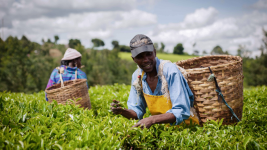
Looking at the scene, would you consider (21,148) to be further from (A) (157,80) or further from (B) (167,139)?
(A) (157,80)

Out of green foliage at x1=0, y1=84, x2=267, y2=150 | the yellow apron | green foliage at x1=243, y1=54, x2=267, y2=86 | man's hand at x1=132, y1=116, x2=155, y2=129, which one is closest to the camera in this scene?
green foliage at x1=0, y1=84, x2=267, y2=150

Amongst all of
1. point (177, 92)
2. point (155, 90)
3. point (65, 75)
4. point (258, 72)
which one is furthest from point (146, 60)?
point (258, 72)

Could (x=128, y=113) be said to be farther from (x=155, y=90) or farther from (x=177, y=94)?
(x=177, y=94)

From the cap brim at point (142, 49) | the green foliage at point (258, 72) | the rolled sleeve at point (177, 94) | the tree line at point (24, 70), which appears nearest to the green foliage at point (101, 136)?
the rolled sleeve at point (177, 94)

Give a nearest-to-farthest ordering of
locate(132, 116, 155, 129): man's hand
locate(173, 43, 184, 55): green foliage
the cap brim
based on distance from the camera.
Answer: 1. locate(132, 116, 155, 129): man's hand
2. the cap brim
3. locate(173, 43, 184, 55): green foliage

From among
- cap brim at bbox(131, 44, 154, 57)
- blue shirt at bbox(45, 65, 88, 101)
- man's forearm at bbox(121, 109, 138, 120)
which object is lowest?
man's forearm at bbox(121, 109, 138, 120)

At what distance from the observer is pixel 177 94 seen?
6.81 feet

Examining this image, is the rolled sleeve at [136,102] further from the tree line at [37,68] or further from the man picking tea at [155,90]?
the tree line at [37,68]

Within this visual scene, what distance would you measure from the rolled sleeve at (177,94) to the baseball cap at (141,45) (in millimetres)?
337

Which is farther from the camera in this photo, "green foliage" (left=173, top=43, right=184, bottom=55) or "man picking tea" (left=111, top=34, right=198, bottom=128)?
"green foliage" (left=173, top=43, right=184, bottom=55)

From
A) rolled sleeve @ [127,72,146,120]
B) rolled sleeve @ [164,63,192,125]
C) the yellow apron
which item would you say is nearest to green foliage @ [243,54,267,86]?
the yellow apron

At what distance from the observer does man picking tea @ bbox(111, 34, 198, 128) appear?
2.01 metres

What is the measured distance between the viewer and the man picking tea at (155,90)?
79.2 inches

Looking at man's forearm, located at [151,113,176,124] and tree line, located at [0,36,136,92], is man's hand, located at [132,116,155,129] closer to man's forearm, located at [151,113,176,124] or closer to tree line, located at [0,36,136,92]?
man's forearm, located at [151,113,176,124]
